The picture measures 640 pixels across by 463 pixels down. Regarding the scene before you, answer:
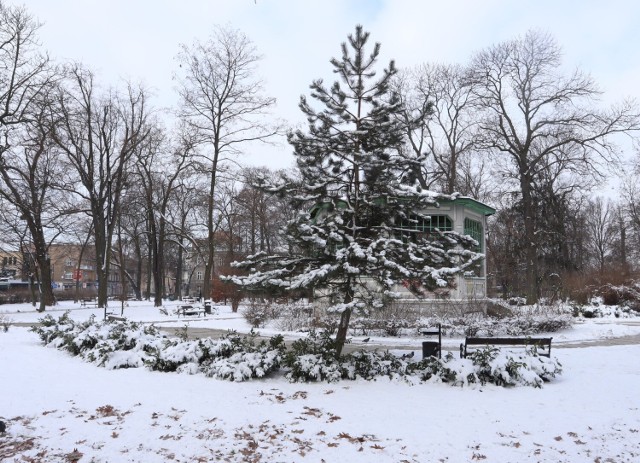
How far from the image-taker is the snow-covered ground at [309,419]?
5289 mm

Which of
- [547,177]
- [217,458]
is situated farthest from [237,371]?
[547,177]

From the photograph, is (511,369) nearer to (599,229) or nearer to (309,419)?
(309,419)

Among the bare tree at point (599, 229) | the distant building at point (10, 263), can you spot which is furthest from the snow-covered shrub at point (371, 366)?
the bare tree at point (599, 229)

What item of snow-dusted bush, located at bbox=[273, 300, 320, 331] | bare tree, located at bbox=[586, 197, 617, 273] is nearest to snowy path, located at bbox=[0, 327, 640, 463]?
snow-dusted bush, located at bbox=[273, 300, 320, 331]

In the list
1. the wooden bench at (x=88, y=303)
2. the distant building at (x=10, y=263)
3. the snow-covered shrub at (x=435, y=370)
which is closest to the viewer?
the snow-covered shrub at (x=435, y=370)

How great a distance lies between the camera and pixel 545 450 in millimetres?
5348

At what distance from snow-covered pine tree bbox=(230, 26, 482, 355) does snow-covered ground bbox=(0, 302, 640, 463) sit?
5.67ft

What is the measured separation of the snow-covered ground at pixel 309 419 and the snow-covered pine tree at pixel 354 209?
1729 mm

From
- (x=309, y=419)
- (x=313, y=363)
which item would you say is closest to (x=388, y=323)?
(x=313, y=363)

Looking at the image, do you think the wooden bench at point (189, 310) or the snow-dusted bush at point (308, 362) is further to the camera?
the wooden bench at point (189, 310)

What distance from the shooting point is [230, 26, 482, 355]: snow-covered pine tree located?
8.66 m

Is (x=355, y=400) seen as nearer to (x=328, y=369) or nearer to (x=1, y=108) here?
(x=328, y=369)

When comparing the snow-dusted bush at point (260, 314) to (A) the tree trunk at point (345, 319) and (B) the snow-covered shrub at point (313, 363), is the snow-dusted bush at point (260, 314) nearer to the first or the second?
(A) the tree trunk at point (345, 319)

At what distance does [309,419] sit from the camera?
21.2ft
